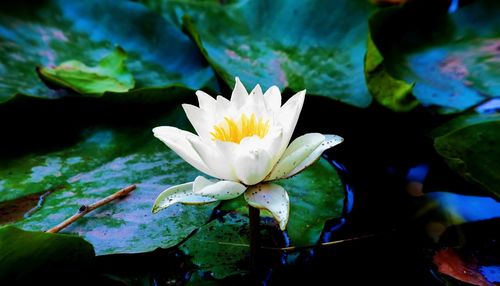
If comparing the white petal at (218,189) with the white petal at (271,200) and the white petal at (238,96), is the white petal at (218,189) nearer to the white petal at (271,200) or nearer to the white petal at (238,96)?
the white petal at (271,200)

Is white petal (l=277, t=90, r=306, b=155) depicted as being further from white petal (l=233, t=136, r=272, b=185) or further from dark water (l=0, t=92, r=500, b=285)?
dark water (l=0, t=92, r=500, b=285)

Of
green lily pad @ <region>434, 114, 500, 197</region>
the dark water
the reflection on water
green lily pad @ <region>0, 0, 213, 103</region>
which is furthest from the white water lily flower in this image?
green lily pad @ <region>0, 0, 213, 103</region>

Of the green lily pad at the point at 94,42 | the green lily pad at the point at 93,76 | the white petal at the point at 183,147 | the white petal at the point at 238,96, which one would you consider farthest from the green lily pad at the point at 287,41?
the white petal at the point at 183,147

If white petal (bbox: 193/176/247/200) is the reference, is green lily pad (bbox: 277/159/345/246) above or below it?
below

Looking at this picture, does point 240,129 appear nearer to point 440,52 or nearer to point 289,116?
point 289,116

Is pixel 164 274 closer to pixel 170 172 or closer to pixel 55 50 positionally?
pixel 170 172

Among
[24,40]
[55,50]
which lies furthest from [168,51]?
[24,40]
